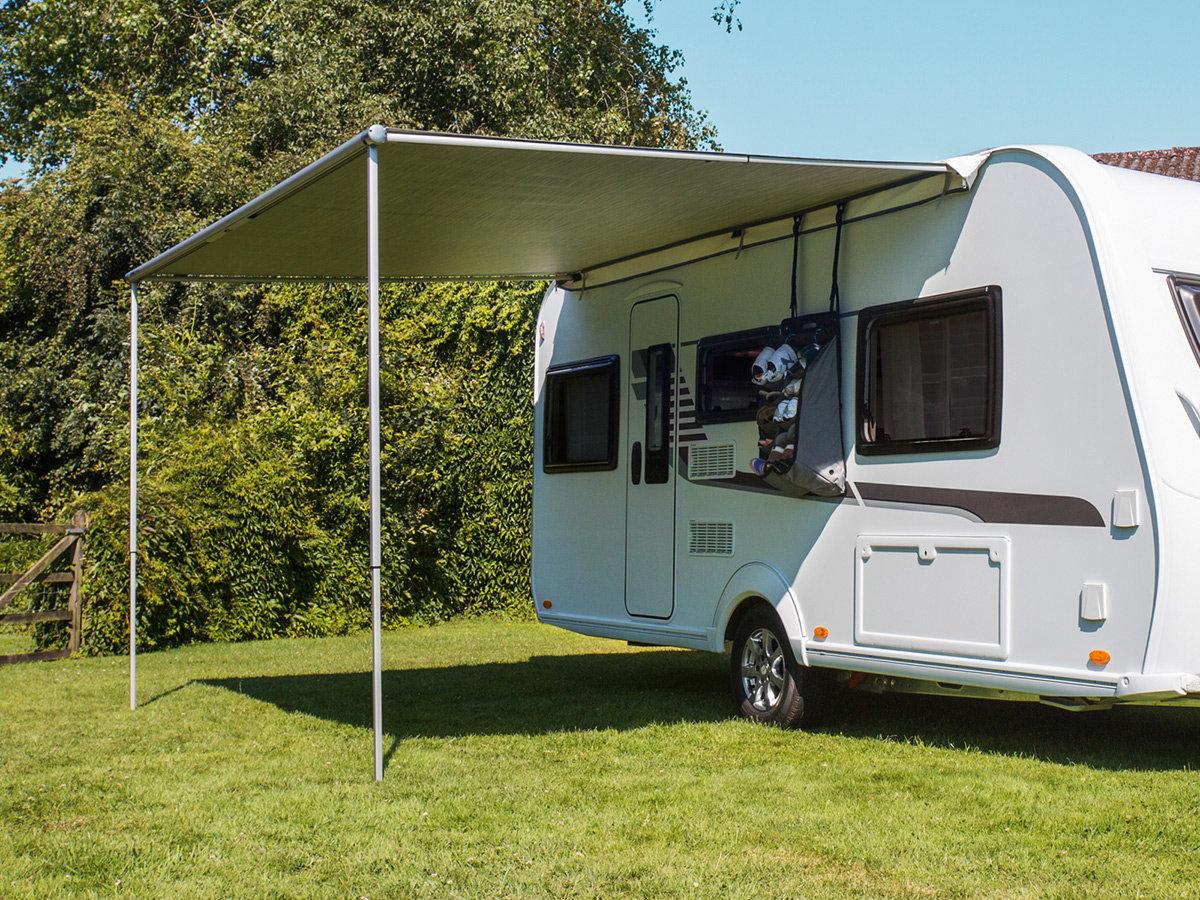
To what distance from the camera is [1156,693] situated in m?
5.30

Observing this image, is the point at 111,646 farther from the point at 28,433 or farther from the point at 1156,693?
the point at 1156,693

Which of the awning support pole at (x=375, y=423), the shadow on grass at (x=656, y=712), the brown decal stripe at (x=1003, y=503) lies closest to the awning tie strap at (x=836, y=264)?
the brown decal stripe at (x=1003, y=503)

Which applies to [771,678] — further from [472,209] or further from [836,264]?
[472,209]

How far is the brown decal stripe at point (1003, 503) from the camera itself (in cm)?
564

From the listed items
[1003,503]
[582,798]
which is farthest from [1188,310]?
[582,798]

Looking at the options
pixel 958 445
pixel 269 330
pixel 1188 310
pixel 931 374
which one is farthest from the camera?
pixel 269 330

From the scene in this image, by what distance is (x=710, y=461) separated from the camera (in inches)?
310

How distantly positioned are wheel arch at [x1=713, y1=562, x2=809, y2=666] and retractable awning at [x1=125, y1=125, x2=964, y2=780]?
208cm

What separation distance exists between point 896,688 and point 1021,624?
1.08 m

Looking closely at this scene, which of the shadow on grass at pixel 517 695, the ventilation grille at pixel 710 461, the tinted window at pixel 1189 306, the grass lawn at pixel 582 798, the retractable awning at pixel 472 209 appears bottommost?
the shadow on grass at pixel 517 695

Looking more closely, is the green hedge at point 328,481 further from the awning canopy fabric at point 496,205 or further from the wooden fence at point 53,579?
the awning canopy fabric at point 496,205

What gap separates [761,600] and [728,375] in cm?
136

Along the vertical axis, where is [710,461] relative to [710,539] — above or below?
above

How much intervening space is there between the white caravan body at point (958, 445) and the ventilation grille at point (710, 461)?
0.02m
